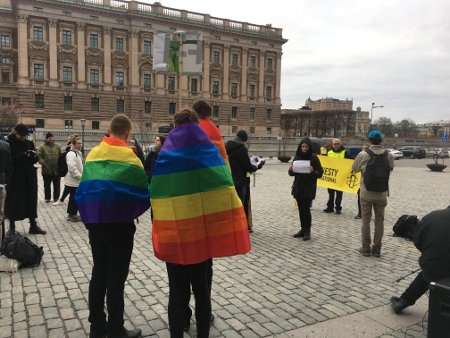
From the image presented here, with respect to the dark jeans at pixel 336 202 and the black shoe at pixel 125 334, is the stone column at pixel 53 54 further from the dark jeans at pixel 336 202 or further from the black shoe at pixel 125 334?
the black shoe at pixel 125 334

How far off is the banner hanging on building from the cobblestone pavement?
815cm

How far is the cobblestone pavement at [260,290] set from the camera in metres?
3.97

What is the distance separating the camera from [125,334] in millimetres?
3645

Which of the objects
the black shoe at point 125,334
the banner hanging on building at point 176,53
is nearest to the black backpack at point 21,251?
the black shoe at point 125,334

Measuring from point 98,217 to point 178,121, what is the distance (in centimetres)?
114

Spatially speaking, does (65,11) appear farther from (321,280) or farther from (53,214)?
(321,280)

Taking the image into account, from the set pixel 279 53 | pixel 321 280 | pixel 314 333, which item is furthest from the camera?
pixel 279 53

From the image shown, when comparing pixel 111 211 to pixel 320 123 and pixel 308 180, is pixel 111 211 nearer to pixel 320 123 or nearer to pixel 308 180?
pixel 308 180

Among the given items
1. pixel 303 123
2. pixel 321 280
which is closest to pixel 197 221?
pixel 321 280

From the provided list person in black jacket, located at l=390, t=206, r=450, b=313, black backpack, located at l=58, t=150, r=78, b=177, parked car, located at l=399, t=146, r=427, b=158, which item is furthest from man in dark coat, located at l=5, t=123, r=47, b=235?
parked car, located at l=399, t=146, r=427, b=158

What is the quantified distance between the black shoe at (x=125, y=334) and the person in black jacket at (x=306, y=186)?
4.59m

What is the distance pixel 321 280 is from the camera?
543 centimetres

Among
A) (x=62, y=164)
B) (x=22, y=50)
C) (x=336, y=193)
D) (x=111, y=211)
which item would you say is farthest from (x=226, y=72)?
(x=111, y=211)

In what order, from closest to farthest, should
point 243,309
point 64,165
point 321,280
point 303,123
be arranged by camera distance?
point 243,309 < point 321,280 < point 64,165 < point 303,123
